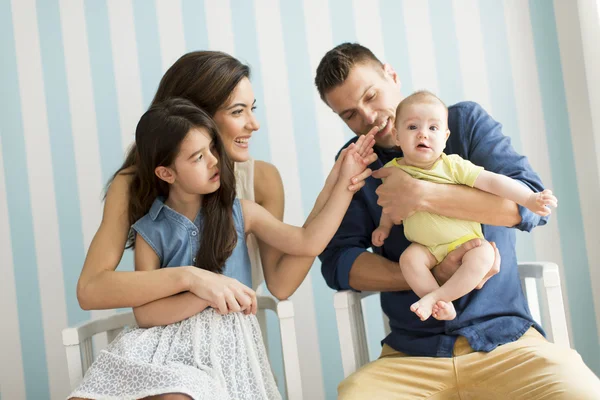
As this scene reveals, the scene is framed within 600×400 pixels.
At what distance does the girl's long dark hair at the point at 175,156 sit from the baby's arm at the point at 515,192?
69cm

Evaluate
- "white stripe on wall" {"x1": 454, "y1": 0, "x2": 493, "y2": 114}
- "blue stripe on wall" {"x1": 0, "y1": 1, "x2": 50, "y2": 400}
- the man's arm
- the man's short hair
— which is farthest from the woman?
"white stripe on wall" {"x1": 454, "y1": 0, "x2": 493, "y2": 114}

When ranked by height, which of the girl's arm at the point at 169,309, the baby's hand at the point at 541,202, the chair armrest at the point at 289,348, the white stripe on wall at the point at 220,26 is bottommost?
the chair armrest at the point at 289,348

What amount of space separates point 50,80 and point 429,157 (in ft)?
5.17

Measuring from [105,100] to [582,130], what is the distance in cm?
181

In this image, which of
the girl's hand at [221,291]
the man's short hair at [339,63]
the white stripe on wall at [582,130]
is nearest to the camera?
the girl's hand at [221,291]

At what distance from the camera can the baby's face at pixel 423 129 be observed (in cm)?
167

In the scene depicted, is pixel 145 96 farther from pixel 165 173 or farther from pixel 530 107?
pixel 530 107

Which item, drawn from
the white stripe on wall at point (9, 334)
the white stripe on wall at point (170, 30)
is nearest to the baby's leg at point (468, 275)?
the white stripe on wall at point (170, 30)

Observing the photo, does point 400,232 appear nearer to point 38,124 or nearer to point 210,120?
point 210,120

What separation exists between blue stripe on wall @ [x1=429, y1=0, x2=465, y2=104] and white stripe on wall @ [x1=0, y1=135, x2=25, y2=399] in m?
1.77

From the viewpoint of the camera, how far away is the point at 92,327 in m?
1.94

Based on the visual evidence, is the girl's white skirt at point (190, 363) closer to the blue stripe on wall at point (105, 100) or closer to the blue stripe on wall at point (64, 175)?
the blue stripe on wall at point (64, 175)

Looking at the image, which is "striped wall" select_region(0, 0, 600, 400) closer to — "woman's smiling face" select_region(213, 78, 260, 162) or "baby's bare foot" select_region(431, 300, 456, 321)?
"woman's smiling face" select_region(213, 78, 260, 162)

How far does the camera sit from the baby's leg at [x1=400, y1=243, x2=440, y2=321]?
167 cm
